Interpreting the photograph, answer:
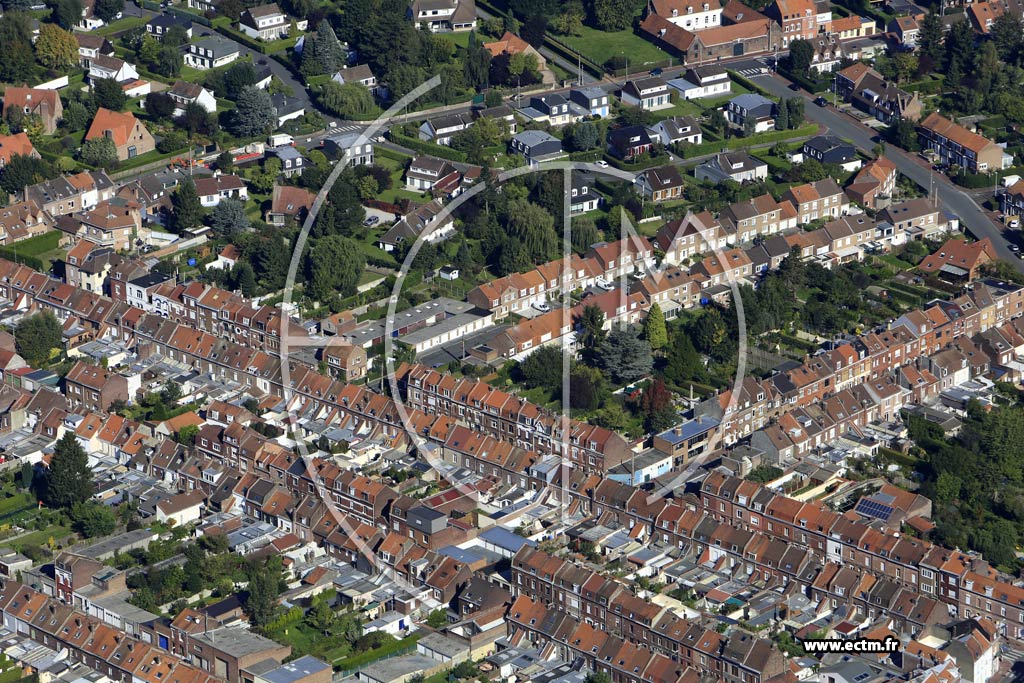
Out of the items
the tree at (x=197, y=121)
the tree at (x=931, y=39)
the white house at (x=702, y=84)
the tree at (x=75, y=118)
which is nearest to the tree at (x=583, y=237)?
the white house at (x=702, y=84)

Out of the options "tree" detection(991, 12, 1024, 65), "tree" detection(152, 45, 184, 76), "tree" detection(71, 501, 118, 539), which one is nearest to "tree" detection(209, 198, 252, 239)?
"tree" detection(152, 45, 184, 76)

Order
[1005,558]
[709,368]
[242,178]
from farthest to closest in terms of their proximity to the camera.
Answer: [242,178] < [709,368] < [1005,558]

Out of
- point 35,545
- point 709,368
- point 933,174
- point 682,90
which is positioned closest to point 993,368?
point 709,368

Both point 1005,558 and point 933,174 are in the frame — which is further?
point 933,174

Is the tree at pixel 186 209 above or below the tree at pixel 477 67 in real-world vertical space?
below

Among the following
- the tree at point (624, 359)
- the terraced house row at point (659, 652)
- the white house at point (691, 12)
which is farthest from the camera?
the white house at point (691, 12)

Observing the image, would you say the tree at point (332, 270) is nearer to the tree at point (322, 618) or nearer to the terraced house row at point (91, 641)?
the tree at point (322, 618)

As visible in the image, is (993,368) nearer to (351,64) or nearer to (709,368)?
(709,368)
